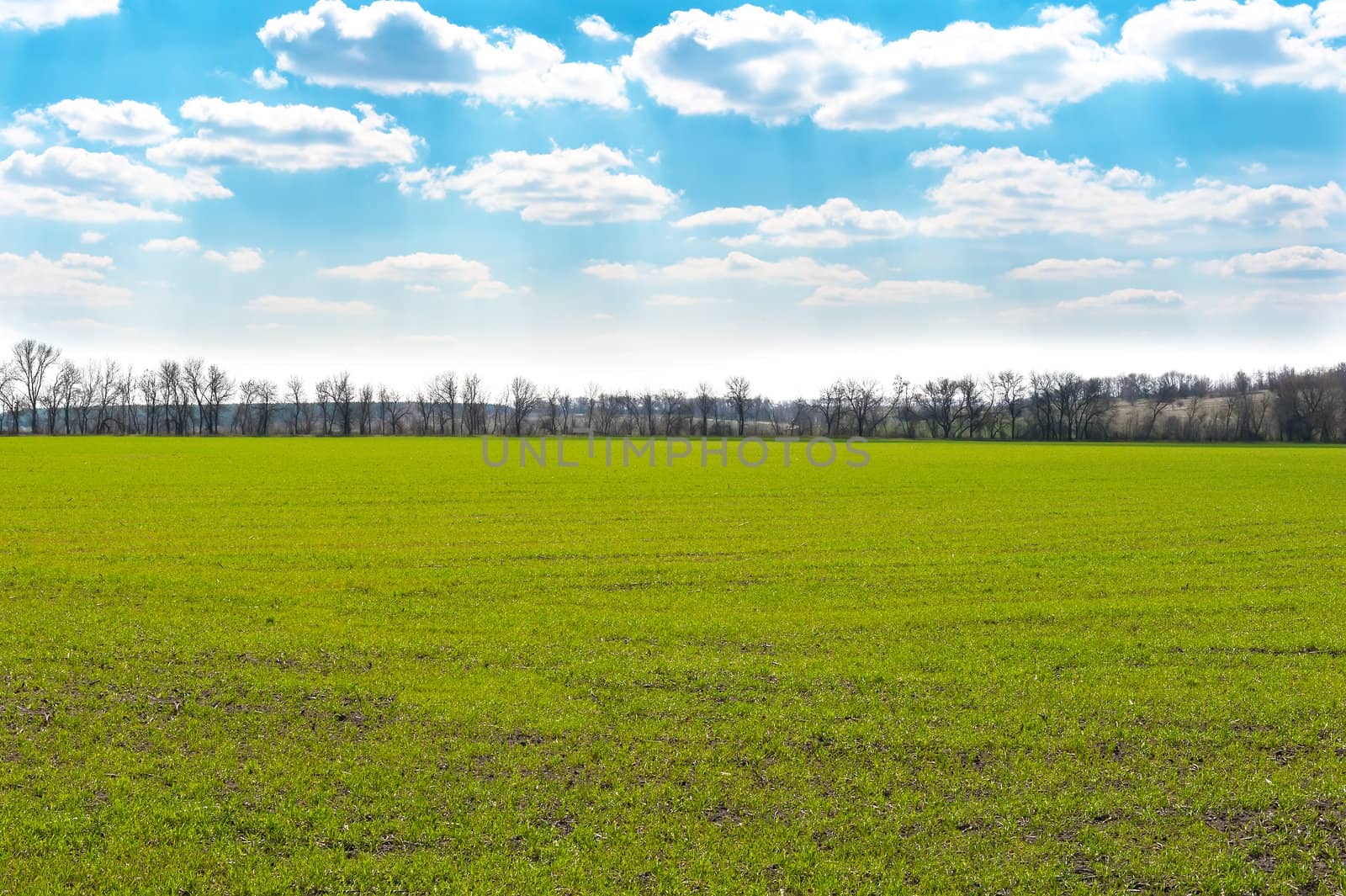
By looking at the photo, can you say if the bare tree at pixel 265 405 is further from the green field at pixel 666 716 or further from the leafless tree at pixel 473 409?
the green field at pixel 666 716

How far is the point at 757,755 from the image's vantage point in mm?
9938

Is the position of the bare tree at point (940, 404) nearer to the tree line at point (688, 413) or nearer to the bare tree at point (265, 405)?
the tree line at point (688, 413)

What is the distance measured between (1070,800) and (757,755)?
318 centimetres

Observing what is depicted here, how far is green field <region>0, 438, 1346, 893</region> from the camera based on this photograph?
779 cm

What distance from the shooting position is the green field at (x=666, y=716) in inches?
307

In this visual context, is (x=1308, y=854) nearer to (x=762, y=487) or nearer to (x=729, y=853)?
(x=729, y=853)

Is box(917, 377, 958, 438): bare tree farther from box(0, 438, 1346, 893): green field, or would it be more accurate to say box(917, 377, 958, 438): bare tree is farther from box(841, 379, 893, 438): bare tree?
box(0, 438, 1346, 893): green field

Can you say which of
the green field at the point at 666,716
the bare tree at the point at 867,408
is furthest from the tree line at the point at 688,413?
the green field at the point at 666,716

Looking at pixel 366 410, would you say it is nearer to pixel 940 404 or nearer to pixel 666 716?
pixel 940 404

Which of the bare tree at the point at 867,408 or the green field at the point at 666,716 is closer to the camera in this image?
the green field at the point at 666,716

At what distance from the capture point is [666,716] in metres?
11.1

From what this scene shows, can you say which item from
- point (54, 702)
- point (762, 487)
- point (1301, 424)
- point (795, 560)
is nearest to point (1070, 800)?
point (54, 702)

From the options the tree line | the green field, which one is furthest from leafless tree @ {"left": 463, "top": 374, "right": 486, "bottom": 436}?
the green field

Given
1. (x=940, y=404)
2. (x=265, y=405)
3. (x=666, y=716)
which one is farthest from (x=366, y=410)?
(x=666, y=716)
